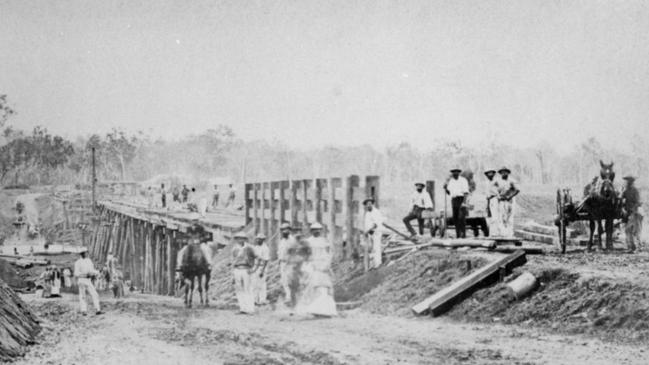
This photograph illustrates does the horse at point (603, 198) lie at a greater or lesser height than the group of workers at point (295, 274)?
greater

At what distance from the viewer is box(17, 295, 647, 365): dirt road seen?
8195 millimetres

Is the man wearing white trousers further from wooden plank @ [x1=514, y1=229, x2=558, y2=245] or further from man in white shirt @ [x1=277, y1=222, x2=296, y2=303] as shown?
wooden plank @ [x1=514, y1=229, x2=558, y2=245]

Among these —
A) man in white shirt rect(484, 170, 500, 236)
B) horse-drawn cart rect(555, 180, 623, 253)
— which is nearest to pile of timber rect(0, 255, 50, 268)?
man in white shirt rect(484, 170, 500, 236)

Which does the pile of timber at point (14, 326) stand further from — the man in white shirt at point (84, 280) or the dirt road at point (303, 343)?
the man in white shirt at point (84, 280)

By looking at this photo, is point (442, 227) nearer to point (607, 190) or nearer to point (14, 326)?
point (607, 190)

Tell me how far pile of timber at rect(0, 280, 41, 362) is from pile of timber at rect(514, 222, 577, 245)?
448 inches

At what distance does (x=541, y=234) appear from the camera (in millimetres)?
18438

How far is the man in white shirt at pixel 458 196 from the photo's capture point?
14.4 metres

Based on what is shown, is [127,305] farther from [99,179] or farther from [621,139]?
[621,139]

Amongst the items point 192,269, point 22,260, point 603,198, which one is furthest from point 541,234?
point 22,260

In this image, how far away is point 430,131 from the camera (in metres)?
21.9

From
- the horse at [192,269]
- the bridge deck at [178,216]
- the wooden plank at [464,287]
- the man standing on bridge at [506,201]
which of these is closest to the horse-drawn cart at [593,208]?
the man standing on bridge at [506,201]

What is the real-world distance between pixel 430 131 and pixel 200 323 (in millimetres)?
12446

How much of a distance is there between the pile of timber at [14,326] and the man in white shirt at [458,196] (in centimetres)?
815
